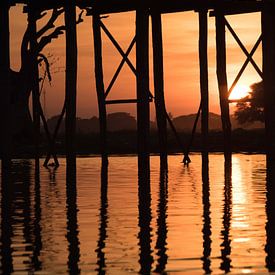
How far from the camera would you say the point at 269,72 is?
67.0 ft

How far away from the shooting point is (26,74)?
23.5 metres

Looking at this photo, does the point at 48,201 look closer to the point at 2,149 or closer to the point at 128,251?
the point at 2,149

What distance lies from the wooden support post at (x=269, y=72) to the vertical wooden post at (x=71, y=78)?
406 centimetres

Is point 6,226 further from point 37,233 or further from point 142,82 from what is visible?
point 142,82

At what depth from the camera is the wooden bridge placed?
17.5 meters

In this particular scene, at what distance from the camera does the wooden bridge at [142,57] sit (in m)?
17.5

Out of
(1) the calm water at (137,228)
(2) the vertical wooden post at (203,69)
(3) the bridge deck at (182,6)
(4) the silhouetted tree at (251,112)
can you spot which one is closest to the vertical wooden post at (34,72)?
(3) the bridge deck at (182,6)

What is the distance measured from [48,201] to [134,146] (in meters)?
33.2

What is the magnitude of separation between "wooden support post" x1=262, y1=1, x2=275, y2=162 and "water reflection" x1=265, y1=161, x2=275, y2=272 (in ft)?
1.21

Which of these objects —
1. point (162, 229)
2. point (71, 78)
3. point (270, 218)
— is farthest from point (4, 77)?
point (162, 229)

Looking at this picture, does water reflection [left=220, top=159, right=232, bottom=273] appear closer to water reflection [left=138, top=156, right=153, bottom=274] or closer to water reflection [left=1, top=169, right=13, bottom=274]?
water reflection [left=138, top=156, right=153, bottom=274]

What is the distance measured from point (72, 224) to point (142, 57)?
6.88 metres

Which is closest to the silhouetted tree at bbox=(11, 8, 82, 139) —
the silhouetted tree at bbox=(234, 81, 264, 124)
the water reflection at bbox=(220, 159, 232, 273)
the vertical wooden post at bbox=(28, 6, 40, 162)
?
the vertical wooden post at bbox=(28, 6, 40, 162)

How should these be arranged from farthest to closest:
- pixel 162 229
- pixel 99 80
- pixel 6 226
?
pixel 99 80
pixel 6 226
pixel 162 229
